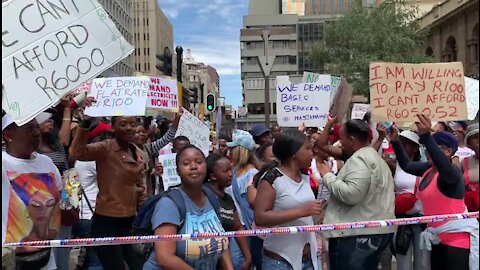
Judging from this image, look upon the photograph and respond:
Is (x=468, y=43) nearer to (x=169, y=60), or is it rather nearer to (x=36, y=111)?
(x=169, y=60)

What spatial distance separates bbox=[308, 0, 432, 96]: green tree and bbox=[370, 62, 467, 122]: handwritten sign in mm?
30405

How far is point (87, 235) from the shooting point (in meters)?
5.90

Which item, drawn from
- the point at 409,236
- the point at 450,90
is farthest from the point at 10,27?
the point at 409,236

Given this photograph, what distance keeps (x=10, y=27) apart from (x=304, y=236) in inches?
97.2

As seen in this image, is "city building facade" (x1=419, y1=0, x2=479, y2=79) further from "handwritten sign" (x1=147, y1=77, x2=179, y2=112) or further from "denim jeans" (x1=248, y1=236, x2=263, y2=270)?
"denim jeans" (x1=248, y1=236, x2=263, y2=270)

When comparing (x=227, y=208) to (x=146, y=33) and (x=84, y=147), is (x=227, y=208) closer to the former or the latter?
(x=84, y=147)

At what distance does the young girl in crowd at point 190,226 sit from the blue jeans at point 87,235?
2.25 metres

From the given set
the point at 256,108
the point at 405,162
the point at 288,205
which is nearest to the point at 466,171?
the point at 405,162

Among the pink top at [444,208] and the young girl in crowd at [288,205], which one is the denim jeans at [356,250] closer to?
the young girl in crowd at [288,205]

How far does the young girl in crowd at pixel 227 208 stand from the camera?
14.3 ft

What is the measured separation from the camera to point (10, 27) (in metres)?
3.86

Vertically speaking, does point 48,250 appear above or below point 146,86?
below

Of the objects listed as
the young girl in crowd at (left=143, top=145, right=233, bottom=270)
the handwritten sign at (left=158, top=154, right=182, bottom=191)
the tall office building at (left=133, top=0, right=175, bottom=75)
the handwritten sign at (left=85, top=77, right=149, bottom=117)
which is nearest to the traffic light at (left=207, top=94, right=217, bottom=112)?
the handwritten sign at (left=85, top=77, right=149, bottom=117)

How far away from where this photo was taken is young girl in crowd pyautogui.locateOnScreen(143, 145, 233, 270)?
3.41 metres
